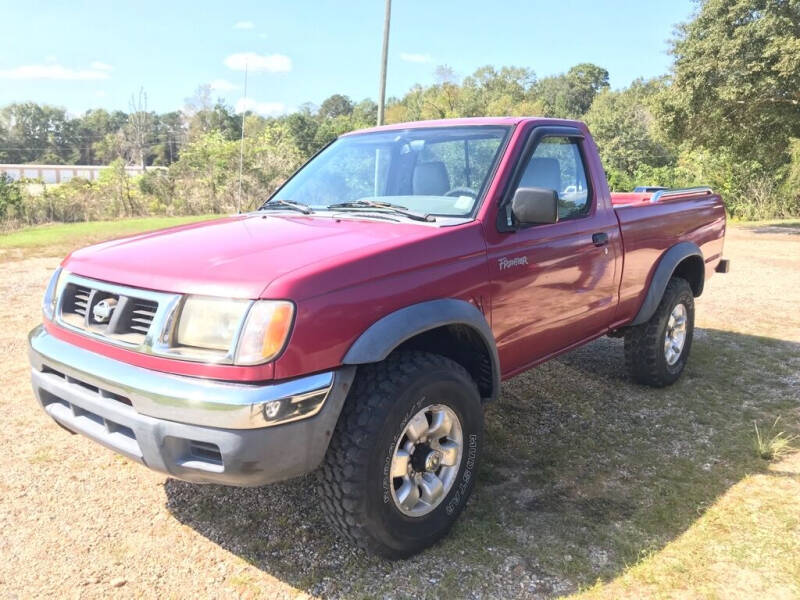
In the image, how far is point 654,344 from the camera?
4.57 metres

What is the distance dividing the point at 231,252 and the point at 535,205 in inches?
57.2

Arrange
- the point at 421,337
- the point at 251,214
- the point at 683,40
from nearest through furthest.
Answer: the point at 421,337
the point at 251,214
the point at 683,40

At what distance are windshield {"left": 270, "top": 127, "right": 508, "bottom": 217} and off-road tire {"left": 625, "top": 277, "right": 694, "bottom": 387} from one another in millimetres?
2129

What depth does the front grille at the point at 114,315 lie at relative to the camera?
238 centimetres

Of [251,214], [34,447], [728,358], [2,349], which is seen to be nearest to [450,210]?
[251,214]

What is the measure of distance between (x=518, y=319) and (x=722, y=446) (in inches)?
68.6

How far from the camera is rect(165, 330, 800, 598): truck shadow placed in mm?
2596

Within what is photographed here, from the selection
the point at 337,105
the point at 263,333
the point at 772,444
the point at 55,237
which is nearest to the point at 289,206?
the point at 263,333

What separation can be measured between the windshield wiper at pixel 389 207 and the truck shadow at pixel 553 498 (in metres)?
1.50

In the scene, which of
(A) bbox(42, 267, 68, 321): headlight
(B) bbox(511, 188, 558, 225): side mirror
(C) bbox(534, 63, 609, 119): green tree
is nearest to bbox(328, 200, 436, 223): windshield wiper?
(B) bbox(511, 188, 558, 225): side mirror

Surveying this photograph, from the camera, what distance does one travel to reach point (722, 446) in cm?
382

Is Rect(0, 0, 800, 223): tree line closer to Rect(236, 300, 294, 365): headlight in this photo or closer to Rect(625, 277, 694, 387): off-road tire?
Rect(625, 277, 694, 387): off-road tire

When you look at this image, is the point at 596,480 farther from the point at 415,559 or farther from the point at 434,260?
the point at 434,260

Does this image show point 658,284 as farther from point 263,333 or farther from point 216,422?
point 216,422
